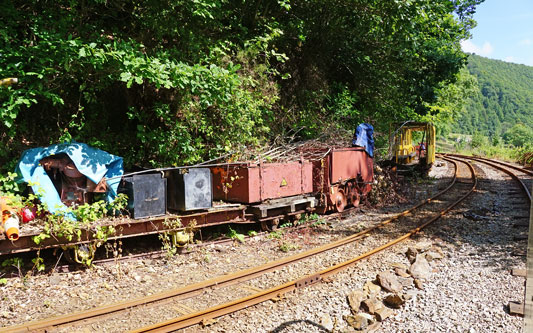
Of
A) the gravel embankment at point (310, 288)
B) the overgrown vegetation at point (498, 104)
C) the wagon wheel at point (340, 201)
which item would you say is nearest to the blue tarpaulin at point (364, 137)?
the wagon wheel at point (340, 201)

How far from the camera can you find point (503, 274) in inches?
274

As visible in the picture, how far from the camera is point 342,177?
12.0 meters

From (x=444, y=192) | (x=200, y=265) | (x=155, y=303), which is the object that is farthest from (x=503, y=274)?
(x=444, y=192)

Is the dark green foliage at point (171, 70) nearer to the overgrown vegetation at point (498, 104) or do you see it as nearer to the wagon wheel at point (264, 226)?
the wagon wheel at point (264, 226)

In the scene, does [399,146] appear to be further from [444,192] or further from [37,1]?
[37,1]

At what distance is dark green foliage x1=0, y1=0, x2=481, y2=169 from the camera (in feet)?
24.3

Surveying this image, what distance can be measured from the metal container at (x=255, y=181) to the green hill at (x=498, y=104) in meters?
101

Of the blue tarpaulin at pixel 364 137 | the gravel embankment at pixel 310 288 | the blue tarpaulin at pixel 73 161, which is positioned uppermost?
the blue tarpaulin at pixel 364 137

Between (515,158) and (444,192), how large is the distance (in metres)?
20.8

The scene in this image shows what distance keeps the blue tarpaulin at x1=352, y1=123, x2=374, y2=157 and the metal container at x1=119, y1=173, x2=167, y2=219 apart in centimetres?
753

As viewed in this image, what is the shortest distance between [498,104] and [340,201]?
120208mm

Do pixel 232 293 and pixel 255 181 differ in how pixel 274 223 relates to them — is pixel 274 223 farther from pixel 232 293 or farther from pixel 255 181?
pixel 232 293

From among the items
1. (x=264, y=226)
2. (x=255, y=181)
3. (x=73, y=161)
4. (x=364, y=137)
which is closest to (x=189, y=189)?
(x=255, y=181)

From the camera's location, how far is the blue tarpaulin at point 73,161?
701 centimetres
